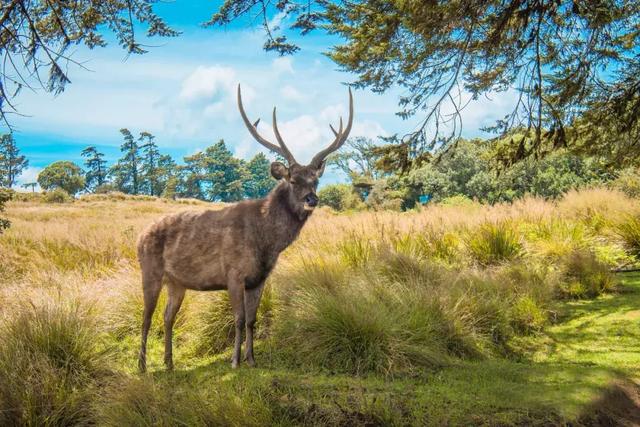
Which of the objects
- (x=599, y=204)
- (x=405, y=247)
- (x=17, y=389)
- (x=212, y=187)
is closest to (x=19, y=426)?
(x=17, y=389)

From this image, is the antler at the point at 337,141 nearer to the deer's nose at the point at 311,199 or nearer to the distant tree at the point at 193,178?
the deer's nose at the point at 311,199

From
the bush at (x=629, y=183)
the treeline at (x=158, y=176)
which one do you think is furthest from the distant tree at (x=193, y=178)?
the bush at (x=629, y=183)

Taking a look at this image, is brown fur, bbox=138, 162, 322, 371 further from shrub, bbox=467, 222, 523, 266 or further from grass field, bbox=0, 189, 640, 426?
shrub, bbox=467, 222, 523, 266

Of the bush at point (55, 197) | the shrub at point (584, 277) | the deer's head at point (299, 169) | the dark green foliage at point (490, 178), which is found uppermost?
the bush at point (55, 197)

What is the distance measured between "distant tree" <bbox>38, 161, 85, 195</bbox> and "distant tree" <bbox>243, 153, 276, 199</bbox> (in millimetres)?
20864

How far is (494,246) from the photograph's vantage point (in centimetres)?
1018

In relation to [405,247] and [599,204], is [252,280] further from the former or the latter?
[599,204]

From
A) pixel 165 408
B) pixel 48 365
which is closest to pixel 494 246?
pixel 165 408

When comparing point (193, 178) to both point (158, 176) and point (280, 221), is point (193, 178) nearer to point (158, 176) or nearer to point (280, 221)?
point (158, 176)

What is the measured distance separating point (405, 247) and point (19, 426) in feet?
22.1

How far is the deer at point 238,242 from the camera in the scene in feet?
18.2

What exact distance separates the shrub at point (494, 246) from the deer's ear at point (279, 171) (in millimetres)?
5613

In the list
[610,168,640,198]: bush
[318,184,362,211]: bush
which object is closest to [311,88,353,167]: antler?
[610,168,640,198]: bush

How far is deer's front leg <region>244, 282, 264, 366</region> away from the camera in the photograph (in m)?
5.67
